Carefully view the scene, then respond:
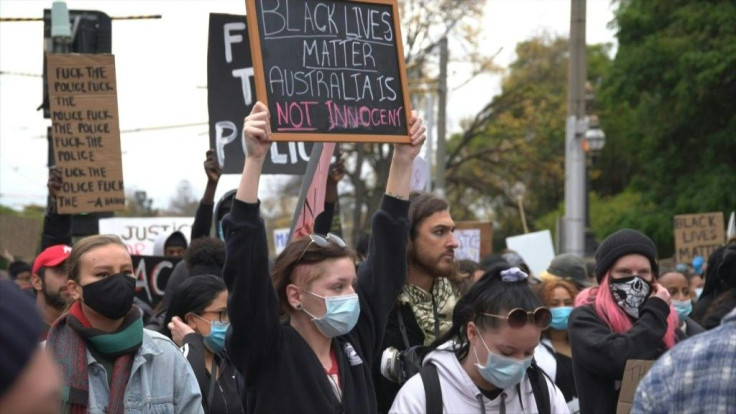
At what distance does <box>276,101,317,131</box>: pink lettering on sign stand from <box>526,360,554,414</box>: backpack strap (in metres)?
1.29

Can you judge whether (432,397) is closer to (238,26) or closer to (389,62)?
(389,62)

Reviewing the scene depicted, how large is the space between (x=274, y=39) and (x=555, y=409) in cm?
182

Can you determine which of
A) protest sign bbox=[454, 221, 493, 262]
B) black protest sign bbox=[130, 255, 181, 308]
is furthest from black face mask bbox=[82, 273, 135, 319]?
protest sign bbox=[454, 221, 493, 262]

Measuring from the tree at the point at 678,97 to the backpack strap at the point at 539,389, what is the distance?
94.3 feet

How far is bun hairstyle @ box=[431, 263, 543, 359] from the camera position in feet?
14.7

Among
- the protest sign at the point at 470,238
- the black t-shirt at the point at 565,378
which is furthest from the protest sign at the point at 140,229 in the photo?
the black t-shirt at the point at 565,378

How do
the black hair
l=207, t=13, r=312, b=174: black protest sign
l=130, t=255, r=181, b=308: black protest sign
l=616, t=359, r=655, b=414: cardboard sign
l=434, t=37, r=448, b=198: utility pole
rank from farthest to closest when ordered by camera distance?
l=434, t=37, r=448, b=198: utility pole → l=130, t=255, r=181, b=308: black protest sign → l=207, t=13, r=312, b=174: black protest sign → the black hair → l=616, t=359, r=655, b=414: cardboard sign

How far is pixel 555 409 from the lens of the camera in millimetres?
4492

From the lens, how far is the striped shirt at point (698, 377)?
2.49 m

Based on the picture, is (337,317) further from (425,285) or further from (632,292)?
(632,292)

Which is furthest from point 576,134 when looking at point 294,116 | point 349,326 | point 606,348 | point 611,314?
point 349,326

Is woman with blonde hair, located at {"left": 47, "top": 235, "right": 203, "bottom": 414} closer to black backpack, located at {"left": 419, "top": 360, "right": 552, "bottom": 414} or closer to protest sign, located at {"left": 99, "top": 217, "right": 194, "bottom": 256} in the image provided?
black backpack, located at {"left": 419, "top": 360, "right": 552, "bottom": 414}

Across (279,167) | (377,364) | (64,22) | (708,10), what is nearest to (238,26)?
(279,167)

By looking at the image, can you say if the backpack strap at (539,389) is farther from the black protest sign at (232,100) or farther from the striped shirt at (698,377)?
the black protest sign at (232,100)
